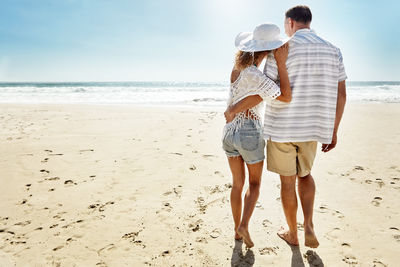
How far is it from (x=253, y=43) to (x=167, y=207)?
211 centimetres

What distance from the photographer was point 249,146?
2.07m

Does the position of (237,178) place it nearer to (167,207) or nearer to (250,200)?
(250,200)

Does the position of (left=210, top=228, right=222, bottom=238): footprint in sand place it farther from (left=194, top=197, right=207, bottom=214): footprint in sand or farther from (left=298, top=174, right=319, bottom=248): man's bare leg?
(left=298, top=174, right=319, bottom=248): man's bare leg

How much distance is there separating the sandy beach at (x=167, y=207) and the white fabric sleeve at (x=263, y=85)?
1423mm

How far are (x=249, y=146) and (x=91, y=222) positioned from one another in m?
1.90

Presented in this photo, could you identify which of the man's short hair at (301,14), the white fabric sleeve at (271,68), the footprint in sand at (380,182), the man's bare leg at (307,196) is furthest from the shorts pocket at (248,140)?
the footprint in sand at (380,182)

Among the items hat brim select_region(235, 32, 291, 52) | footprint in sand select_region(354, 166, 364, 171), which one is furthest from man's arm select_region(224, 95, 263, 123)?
footprint in sand select_region(354, 166, 364, 171)

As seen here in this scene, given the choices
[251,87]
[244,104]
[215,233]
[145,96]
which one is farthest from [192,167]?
[145,96]

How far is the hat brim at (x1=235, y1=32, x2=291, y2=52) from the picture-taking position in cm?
179

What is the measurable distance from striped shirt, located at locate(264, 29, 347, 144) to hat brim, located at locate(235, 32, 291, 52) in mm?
107

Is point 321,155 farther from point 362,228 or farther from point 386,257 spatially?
point 386,257

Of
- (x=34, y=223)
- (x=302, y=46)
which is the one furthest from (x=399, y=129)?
(x=34, y=223)

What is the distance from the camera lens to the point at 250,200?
7.25 feet

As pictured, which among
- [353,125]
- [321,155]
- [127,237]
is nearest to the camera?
[127,237]
